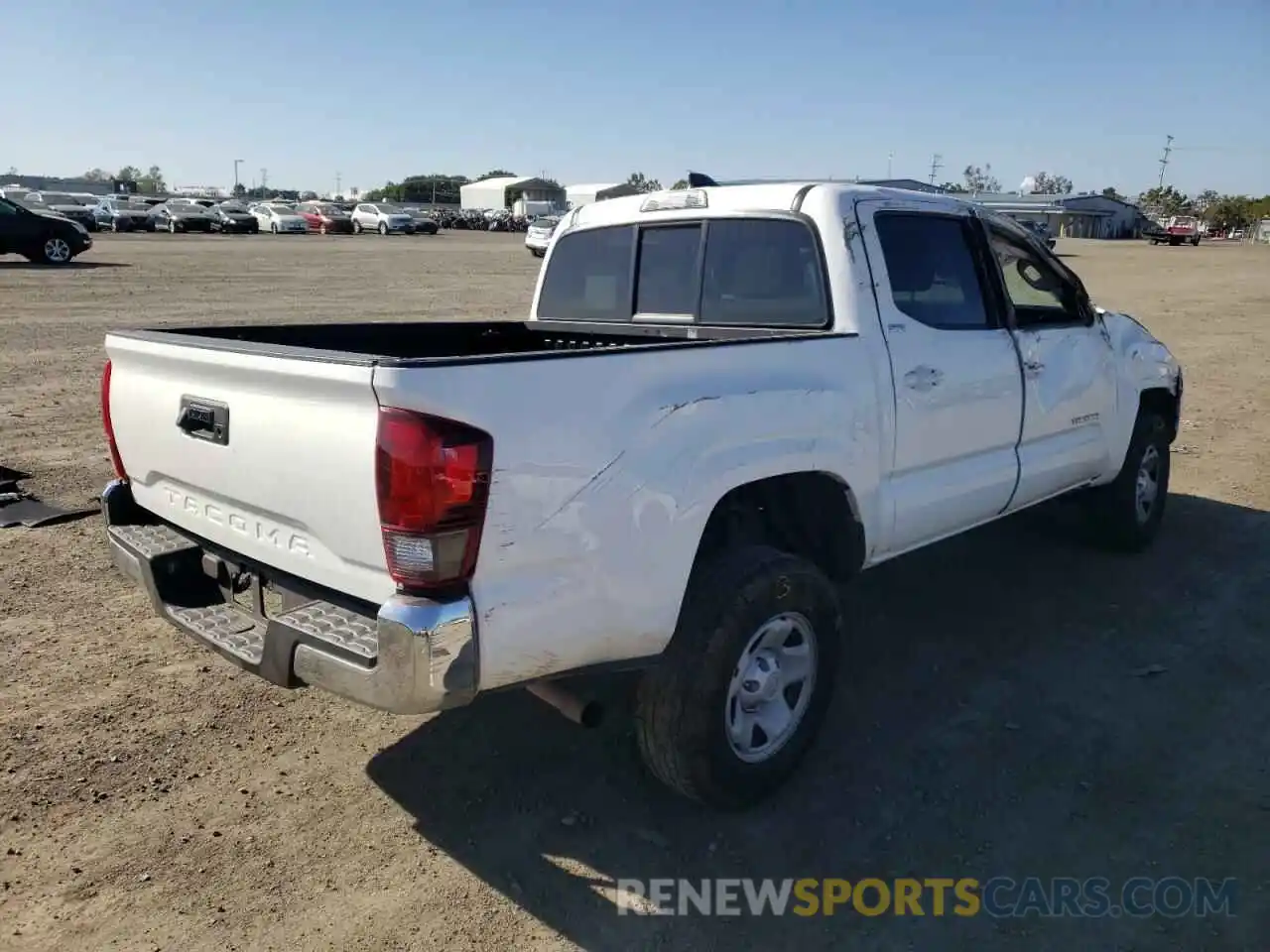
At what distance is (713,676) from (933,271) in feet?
6.97

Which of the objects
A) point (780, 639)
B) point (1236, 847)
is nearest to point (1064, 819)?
point (1236, 847)

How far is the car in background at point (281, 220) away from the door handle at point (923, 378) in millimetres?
50107

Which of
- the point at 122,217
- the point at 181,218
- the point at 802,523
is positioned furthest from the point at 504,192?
the point at 802,523

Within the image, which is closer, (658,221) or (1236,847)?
(1236,847)

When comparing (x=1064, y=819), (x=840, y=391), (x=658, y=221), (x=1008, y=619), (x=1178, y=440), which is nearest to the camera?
(x=1064, y=819)

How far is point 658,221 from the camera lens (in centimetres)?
436

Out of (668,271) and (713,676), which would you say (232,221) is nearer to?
(668,271)

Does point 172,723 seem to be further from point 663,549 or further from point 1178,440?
point 1178,440

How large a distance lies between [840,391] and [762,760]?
1.28 metres

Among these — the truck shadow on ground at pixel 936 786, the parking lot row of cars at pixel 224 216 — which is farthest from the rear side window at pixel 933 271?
the parking lot row of cars at pixel 224 216

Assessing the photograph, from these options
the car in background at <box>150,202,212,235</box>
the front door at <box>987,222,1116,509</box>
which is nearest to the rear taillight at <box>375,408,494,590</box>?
the front door at <box>987,222,1116,509</box>

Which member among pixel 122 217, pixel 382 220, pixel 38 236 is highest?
pixel 382 220

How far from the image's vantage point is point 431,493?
2.41 metres

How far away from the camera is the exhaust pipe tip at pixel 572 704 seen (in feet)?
9.10
